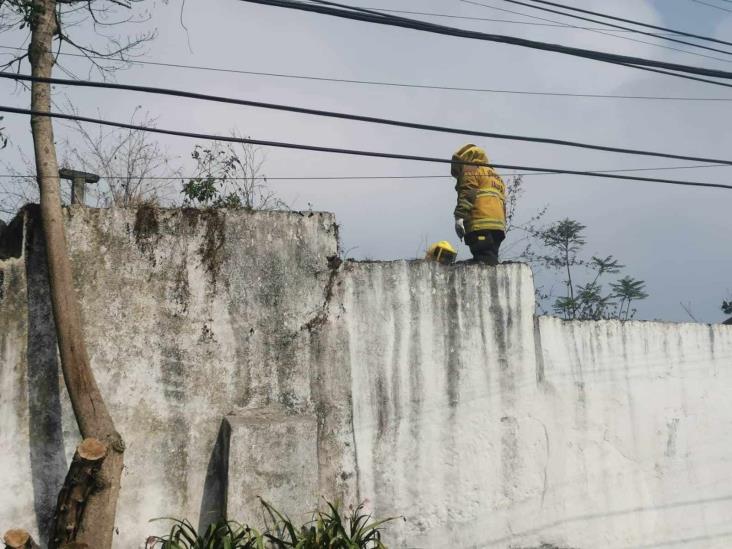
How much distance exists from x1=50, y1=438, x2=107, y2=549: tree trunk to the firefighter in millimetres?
4090

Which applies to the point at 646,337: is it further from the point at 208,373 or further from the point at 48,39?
the point at 48,39

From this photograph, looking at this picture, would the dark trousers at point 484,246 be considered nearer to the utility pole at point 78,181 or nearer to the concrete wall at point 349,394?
the concrete wall at point 349,394

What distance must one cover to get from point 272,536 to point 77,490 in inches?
57.9

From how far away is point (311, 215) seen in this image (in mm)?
7992

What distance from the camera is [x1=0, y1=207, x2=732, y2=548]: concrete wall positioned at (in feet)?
23.4

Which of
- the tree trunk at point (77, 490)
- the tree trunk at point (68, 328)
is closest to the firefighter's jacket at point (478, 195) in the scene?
the tree trunk at point (68, 328)

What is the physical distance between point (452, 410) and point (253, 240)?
7.20ft

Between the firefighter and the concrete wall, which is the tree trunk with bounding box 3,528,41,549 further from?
the firefighter

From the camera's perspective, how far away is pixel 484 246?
29.2 ft

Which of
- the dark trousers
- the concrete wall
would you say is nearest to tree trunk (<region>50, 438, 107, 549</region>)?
the concrete wall

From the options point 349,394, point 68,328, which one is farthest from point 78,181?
point 349,394

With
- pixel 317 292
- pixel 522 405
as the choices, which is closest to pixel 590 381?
pixel 522 405

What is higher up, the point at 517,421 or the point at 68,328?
the point at 68,328

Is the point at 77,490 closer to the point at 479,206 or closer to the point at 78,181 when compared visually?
the point at 78,181
